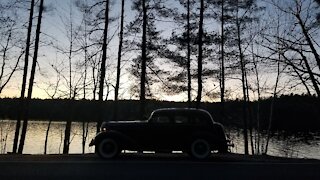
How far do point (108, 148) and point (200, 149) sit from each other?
3159mm

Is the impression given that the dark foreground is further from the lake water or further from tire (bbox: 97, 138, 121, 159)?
the lake water

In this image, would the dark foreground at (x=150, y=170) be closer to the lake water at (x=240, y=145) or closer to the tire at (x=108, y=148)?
the tire at (x=108, y=148)

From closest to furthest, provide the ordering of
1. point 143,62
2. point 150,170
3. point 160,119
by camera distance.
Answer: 1. point 150,170
2. point 160,119
3. point 143,62

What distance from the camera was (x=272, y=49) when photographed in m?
16.3

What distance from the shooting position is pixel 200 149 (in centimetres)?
1355

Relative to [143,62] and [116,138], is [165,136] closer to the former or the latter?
[116,138]

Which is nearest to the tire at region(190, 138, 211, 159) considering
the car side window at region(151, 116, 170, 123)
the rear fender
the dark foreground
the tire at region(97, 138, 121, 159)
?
the dark foreground

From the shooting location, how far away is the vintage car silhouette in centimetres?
1347

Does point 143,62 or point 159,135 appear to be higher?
point 143,62

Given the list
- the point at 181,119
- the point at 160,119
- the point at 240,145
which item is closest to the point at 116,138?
the point at 160,119

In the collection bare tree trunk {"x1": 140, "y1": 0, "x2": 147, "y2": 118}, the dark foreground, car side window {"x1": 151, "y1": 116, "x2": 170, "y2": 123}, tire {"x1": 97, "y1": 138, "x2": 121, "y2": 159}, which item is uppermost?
bare tree trunk {"x1": 140, "y1": 0, "x2": 147, "y2": 118}

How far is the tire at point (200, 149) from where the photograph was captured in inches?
531

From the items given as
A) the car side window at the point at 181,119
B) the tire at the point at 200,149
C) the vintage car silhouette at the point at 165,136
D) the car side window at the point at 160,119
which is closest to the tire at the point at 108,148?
the vintage car silhouette at the point at 165,136

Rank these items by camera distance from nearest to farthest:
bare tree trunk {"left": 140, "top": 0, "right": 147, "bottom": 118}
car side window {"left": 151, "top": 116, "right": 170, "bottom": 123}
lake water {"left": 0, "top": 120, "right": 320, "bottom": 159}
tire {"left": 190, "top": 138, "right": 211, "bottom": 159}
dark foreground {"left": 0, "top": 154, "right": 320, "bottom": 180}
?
dark foreground {"left": 0, "top": 154, "right": 320, "bottom": 180} < tire {"left": 190, "top": 138, "right": 211, "bottom": 159} < car side window {"left": 151, "top": 116, "right": 170, "bottom": 123} < bare tree trunk {"left": 140, "top": 0, "right": 147, "bottom": 118} < lake water {"left": 0, "top": 120, "right": 320, "bottom": 159}
